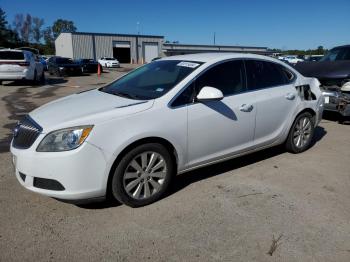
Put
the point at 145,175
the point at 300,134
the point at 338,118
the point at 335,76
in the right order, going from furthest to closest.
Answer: the point at 338,118
the point at 335,76
the point at 300,134
the point at 145,175

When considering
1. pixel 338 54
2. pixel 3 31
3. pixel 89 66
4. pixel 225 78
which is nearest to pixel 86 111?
pixel 225 78

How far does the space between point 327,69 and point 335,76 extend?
20.0 inches

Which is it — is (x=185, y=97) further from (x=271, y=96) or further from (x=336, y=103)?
(x=336, y=103)

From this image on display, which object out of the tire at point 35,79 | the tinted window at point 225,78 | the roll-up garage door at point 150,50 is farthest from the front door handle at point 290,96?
the roll-up garage door at point 150,50

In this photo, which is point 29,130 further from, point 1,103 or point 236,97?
point 1,103

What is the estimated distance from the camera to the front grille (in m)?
3.42

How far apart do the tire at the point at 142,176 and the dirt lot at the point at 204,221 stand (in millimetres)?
134

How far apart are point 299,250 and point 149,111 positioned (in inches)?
75.6

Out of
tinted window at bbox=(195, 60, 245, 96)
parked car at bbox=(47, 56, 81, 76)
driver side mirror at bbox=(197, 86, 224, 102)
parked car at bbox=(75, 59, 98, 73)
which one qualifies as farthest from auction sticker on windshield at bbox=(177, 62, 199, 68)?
parked car at bbox=(75, 59, 98, 73)

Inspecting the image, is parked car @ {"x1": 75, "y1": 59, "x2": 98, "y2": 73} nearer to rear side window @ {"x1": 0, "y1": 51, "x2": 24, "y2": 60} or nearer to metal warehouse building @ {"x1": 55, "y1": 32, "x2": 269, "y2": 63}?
rear side window @ {"x1": 0, "y1": 51, "x2": 24, "y2": 60}

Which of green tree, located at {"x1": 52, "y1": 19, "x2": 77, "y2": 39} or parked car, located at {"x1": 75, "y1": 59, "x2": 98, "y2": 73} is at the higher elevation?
green tree, located at {"x1": 52, "y1": 19, "x2": 77, "y2": 39}

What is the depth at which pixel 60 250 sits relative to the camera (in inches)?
118

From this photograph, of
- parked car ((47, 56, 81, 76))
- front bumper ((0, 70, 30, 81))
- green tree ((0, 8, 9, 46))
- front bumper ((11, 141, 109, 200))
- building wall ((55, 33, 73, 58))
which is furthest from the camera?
green tree ((0, 8, 9, 46))

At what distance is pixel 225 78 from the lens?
14.4 ft
